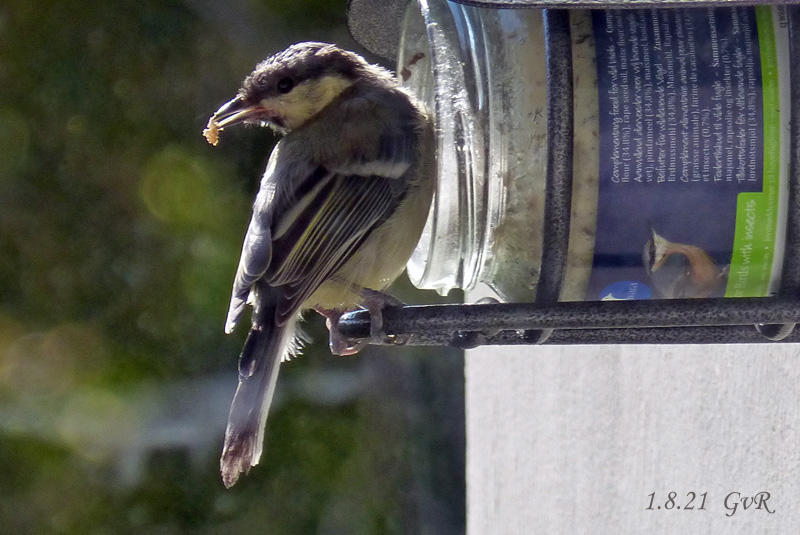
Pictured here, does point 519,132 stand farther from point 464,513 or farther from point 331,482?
point 464,513

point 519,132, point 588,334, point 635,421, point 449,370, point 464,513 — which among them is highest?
point 519,132

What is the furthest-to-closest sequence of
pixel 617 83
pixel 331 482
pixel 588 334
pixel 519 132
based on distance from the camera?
pixel 331 482, pixel 588 334, pixel 519 132, pixel 617 83

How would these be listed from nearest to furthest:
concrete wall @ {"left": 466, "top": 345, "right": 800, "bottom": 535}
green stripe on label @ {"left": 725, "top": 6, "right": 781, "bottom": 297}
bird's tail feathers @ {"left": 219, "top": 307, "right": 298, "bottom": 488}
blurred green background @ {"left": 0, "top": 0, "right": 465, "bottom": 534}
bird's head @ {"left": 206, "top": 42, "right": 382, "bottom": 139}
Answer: green stripe on label @ {"left": 725, "top": 6, "right": 781, "bottom": 297} < bird's tail feathers @ {"left": 219, "top": 307, "right": 298, "bottom": 488} < concrete wall @ {"left": 466, "top": 345, "right": 800, "bottom": 535} < bird's head @ {"left": 206, "top": 42, "right": 382, "bottom": 139} < blurred green background @ {"left": 0, "top": 0, "right": 465, "bottom": 534}

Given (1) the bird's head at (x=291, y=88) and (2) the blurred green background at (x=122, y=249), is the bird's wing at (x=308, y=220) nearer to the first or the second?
(1) the bird's head at (x=291, y=88)

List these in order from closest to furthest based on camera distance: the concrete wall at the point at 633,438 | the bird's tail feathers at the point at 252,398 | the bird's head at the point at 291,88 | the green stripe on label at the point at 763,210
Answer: the green stripe on label at the point at 763,210, the bird's tail feathers at the point at 252,398, the concrete wall at the point at 633,438, the bird's head at the point at 291,88

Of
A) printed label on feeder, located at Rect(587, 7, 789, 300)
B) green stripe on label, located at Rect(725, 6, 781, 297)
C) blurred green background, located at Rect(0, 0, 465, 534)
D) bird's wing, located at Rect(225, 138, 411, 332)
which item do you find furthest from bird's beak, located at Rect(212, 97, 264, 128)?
blurred green background, located at Rect(0, 0, 465, 534)

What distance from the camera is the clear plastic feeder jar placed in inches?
50.4

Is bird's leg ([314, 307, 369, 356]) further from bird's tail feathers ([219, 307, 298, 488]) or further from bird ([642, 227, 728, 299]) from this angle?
bird ([642, 227, 728, 299])

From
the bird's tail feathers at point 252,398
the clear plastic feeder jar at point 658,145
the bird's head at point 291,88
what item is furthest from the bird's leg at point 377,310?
the bird's head at point 291,88

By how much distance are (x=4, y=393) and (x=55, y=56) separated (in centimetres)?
111

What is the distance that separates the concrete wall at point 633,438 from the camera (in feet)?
5.49

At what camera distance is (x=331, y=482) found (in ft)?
12.5

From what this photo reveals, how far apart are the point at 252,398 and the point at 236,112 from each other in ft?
1.67

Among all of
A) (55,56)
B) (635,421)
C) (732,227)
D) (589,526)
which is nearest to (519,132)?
(732,227)
